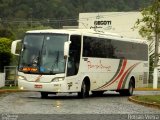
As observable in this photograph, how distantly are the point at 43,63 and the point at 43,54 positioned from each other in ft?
1.42

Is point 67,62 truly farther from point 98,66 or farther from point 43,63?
point 98,66

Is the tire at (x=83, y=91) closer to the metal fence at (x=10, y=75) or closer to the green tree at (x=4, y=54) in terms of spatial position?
Result: the metal fence at (x=10, y=75)

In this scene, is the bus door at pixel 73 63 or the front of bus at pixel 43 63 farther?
the bus door at pixel 73 63

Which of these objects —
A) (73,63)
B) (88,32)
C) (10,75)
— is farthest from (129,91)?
(10,75)

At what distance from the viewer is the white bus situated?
26.2m

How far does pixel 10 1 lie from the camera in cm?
11881

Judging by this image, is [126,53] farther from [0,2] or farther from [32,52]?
[0,2]

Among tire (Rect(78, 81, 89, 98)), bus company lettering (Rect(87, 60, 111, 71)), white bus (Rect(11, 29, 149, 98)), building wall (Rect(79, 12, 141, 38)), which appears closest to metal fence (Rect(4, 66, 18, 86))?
white bus (Rect(11, 29, 149, 98))

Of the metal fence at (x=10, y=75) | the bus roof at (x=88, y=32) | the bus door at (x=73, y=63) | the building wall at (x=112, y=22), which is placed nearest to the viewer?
the bus door at (x=73, y=63)

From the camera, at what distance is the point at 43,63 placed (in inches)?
1041

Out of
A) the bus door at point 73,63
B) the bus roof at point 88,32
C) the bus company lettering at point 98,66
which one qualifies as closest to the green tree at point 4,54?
the bus roof at point 88,32

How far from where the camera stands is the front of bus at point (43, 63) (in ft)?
85.9

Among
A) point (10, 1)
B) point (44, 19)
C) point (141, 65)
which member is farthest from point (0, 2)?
point (141, 65)

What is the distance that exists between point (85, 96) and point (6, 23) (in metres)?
87.1
